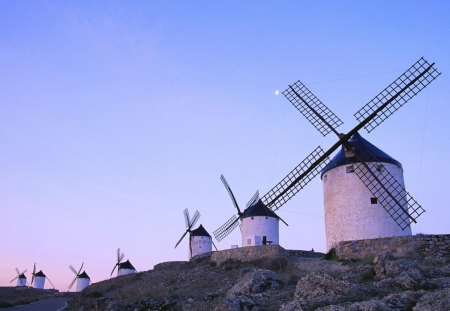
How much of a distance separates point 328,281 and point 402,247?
999cm

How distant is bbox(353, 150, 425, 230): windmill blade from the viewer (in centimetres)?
2059

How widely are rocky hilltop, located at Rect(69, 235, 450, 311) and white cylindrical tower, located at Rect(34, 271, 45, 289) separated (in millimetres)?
61081

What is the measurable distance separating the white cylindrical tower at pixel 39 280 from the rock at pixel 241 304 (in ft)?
265

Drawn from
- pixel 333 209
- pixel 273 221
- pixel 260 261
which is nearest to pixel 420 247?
pixel 333 209

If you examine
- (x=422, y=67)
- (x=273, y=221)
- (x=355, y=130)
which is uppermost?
(x=422, y=67)

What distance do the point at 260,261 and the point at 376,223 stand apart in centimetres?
673

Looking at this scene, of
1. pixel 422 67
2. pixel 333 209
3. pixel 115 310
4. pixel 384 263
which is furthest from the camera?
pixel 422 67

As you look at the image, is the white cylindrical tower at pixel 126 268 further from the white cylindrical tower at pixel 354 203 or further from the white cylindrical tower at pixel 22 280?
the white cylindrical tower at pixel 354 203

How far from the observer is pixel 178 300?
1292cm

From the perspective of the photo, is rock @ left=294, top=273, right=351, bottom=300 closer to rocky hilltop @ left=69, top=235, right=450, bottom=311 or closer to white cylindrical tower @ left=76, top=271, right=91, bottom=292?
rocky hilltop @ left=69, top=235, right=450, bottom=311

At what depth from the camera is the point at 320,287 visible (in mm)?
9031

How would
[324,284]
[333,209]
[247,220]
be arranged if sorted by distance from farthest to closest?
1. [247,220]
2. [333,209]
3. [324,284]

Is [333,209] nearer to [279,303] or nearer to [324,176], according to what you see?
[324,176]

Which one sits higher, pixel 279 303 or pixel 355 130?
pixel 355 130
